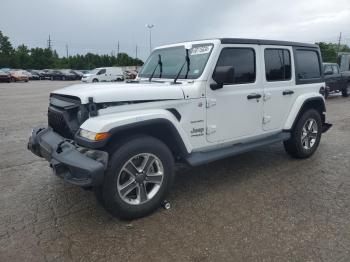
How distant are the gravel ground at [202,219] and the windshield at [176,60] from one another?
61.1 inches

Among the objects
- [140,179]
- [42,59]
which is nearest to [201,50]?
[140,179]

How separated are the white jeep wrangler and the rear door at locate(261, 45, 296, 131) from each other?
0.02 metres

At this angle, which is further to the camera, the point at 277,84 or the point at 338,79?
the point at 338,79

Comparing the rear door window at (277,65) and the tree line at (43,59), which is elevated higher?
the tree line at (43,59)

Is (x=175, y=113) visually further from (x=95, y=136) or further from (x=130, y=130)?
(x=95, y=136)

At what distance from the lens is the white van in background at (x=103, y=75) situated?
30562mm

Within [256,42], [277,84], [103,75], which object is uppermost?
[103,75]

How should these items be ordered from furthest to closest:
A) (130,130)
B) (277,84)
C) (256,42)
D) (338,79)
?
(338,79)
(277,84)
(256,42)
(130,130)

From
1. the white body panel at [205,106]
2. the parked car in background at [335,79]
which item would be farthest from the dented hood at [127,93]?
the parked car in background at [335,79]

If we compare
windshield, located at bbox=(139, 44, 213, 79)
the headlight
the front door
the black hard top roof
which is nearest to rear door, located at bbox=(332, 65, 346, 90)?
the black hard top roof

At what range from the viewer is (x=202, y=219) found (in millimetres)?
3555

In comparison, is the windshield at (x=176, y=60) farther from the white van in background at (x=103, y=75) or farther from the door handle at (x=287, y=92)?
the white van in background at (x=103, y=75)

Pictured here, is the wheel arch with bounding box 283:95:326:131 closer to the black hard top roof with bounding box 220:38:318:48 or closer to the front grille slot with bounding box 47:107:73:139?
A: the black hard top roof with bounding box 220:38:318:48

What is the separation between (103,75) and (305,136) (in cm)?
2786
